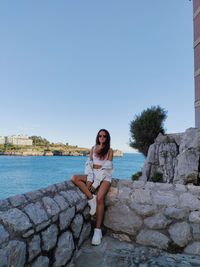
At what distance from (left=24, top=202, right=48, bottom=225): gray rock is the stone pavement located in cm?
83

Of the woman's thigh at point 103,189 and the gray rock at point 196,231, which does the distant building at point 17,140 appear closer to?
the woman's thigh at point 103,189

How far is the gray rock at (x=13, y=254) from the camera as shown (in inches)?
75.7

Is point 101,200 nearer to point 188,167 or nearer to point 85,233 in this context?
point 85,233

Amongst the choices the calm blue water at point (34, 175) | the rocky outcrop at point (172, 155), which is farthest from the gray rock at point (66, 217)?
the rocky outcrop at point (172, 155)

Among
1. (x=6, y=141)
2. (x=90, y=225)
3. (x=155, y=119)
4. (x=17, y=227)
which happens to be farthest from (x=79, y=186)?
(x=6, y=141)

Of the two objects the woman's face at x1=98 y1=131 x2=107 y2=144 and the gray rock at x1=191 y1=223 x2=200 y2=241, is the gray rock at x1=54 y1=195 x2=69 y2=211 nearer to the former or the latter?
the woman's face at x1=98 y1=131 x2=107 y2=144

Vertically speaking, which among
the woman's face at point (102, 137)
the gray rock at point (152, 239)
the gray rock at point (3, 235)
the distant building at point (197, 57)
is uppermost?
the distant building at point (197, 57)

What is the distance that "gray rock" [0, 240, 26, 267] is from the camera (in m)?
1.92

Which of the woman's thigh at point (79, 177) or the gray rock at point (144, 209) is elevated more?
the woman's thigh at point (79, 177)

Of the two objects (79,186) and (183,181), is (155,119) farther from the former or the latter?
(79,186)

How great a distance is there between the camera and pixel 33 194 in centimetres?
276

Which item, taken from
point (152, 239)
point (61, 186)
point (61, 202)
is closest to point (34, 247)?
point (61, 202)

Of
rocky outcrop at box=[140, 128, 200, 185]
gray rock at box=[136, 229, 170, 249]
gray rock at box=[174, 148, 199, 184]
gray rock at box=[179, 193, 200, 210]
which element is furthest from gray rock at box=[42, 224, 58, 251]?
rocky outcrop at box=[140, 128, 200, 185]

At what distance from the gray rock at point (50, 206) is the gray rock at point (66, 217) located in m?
0.10
